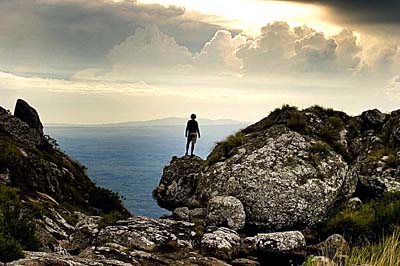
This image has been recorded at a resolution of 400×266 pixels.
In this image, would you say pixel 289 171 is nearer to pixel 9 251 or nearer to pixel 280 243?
pixel 280 243

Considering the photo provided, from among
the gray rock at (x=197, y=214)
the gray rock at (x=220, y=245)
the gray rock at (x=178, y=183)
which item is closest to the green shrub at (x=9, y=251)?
the gray rock at (x=220, y=245)

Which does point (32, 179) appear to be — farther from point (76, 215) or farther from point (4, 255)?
point (4, 255)

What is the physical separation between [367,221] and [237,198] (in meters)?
4.43

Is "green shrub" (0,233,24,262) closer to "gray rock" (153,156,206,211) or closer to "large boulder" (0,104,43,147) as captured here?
"gray rock" (153,156,206,211)

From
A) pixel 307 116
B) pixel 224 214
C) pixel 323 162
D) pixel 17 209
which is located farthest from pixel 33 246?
pixel 307 116

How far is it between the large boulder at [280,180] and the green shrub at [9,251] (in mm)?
9693

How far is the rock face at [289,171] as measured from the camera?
61.0 ft

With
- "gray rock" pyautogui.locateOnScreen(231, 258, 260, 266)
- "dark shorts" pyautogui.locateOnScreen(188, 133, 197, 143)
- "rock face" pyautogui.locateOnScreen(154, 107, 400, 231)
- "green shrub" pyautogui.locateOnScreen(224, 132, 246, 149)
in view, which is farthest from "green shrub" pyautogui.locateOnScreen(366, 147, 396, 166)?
"gray rock" pyautogui.locateOnScreen(231, 258, 260, 266)

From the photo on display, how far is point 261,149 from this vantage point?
20.7m

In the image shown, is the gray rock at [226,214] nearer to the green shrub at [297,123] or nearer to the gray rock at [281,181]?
the gray rock at [281,181]

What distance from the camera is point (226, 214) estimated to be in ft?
59.2

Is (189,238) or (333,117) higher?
(333,117)

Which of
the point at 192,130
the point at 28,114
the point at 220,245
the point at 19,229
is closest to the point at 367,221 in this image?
the point at 220,245

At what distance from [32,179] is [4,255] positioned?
51.3 ft
